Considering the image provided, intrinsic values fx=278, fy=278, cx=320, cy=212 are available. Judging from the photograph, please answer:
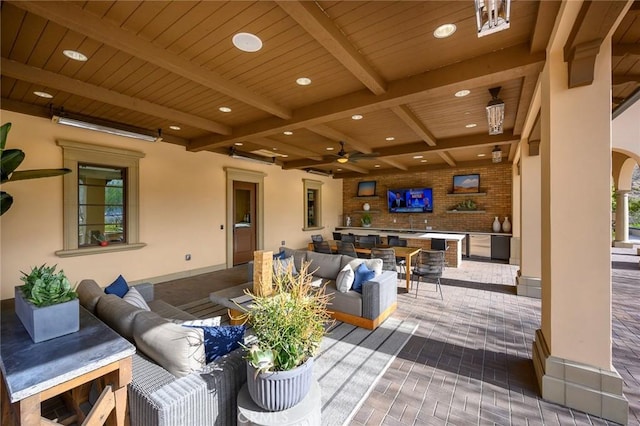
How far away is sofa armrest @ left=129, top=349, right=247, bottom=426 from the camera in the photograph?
1258mm

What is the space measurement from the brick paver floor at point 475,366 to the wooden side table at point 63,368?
150 cm

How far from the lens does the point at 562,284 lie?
82.2 inches

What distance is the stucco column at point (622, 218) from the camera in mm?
9203

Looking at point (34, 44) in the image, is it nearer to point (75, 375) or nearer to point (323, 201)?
A: point (75, 375)

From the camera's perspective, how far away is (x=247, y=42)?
7.98 feet

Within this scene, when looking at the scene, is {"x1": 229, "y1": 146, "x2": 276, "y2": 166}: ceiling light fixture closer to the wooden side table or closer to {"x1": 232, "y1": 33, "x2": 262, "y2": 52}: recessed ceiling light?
{"x1": 232, "y1": 33, "x2": 262, "y2": 52}: recessed ceiling light

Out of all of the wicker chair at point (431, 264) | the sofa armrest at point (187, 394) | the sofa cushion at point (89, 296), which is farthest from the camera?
the wicker chair at point (431, 264)

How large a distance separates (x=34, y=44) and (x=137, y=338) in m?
2.82

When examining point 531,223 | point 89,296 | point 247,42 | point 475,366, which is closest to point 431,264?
point 531,223

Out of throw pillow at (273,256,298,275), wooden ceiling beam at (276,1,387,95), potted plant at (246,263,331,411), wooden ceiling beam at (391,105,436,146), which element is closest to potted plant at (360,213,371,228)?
wooden ceiling beam at (391,105,436,146)

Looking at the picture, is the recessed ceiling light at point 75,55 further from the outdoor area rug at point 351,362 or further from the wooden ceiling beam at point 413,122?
the wooden ceiling beam at point 413,122

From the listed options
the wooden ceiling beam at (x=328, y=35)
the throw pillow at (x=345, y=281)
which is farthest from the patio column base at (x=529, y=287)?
the wooden ceiling beam at (x=328, y=35)

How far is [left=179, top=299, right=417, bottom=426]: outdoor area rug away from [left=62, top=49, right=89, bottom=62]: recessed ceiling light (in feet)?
10.4

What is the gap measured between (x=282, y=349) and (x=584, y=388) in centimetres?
229
